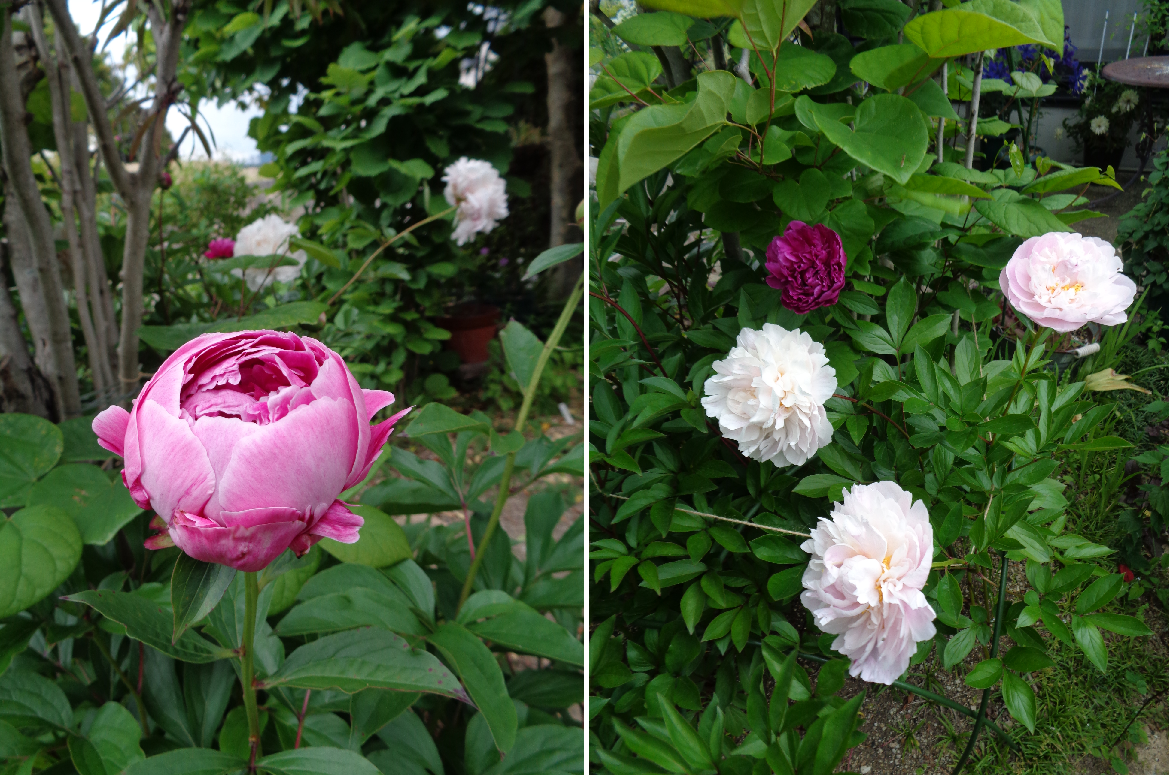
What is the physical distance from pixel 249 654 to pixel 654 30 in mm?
407

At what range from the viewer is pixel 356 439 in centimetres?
27

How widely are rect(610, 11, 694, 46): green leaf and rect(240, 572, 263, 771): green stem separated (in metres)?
0.37

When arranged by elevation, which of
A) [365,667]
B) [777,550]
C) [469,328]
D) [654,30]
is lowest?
[469,328]

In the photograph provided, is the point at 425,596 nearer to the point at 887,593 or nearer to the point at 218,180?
the point at 887,593

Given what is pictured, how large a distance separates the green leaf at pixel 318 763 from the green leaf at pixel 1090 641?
451mm

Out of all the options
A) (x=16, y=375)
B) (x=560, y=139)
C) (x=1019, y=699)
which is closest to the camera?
(x=1019, y=699)

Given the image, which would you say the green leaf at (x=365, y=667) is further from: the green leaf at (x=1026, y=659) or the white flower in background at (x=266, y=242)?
the white flower in background at (x=266, y=242)

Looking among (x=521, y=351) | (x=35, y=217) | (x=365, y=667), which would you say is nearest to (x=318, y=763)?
(x=365, y=667)

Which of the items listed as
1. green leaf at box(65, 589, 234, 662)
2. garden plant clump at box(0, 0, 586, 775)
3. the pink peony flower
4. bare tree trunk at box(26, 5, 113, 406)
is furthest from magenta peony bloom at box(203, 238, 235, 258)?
the pink peony flower

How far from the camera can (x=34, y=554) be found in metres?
0.40

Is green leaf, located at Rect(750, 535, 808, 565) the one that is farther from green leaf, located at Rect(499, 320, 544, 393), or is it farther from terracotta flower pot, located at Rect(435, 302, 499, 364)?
terracotta flower pot, located at Rect(435, 302, 499, 364)

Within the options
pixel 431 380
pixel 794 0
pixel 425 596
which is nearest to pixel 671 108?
pixel 794 0

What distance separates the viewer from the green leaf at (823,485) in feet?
1.70

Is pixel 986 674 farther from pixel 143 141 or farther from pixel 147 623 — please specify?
pixel 143 141
